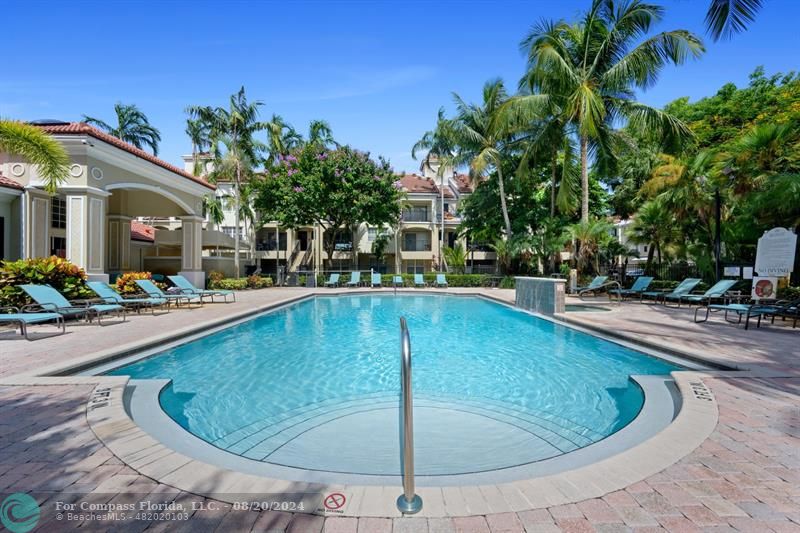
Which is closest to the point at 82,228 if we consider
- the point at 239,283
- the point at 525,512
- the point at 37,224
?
the point at 37,224

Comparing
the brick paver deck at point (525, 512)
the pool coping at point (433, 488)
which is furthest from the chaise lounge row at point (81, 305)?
the pool coping at point (433, 488)

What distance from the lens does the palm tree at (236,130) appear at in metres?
24.2

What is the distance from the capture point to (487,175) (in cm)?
2736

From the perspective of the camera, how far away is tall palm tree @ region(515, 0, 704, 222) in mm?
16656

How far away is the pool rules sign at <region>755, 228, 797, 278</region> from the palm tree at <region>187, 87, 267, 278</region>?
78.6 feet

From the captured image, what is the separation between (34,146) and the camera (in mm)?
10383

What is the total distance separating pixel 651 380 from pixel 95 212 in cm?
1596

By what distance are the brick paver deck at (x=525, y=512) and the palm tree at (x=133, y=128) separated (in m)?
38.2

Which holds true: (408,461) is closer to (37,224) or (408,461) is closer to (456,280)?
(37,224)

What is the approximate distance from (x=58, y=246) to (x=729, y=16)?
2212 cm

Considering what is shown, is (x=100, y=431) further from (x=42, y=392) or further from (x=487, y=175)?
(x=487, y=175)

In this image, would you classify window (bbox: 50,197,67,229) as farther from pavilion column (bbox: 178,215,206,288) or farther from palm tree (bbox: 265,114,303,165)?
palm tree (bbox: 265,114,303,165)

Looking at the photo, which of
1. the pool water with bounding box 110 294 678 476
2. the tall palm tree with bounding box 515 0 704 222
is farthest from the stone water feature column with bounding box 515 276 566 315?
the tall palm tree with bounding box 515 0 704 222

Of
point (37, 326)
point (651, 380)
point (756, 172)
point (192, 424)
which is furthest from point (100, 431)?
point (756, 172)
